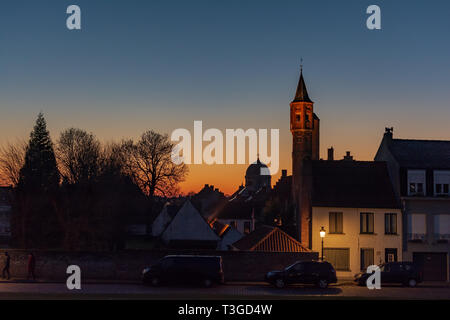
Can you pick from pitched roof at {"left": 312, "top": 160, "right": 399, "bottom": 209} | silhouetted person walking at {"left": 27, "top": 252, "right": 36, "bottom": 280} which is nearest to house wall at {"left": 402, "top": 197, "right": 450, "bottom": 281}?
pitched roof at {"left": 312, "top": 160, "right": 399, "bottom": 209}

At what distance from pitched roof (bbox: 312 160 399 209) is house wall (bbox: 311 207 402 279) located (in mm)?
535

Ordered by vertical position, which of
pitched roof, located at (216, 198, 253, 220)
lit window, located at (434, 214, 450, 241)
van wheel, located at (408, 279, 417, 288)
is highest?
pitched roof, located at (216, 198, 253, 220)

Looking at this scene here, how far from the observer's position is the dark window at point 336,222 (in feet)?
142

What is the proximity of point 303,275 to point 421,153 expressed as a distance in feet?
55.4

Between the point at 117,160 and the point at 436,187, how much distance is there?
39541 mm

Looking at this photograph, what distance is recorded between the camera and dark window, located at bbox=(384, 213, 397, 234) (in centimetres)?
4366

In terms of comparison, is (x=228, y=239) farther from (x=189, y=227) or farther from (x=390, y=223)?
(x=390, y=223)

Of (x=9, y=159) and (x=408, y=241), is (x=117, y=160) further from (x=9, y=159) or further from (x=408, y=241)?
(x=408, y=241)

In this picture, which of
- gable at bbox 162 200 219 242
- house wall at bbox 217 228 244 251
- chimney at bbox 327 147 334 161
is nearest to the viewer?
gable at bbox 162 200 219 242

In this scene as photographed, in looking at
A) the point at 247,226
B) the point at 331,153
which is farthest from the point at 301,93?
the point at 247,226

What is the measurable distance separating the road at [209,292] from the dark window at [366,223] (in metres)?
7.75

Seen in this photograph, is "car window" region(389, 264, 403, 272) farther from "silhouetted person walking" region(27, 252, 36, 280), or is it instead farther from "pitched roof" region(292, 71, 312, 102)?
"pitched roof" region(292, 71, 312, 102)

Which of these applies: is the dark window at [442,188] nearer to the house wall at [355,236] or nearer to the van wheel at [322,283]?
the house wall at [355,236]

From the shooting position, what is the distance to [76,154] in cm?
6750
